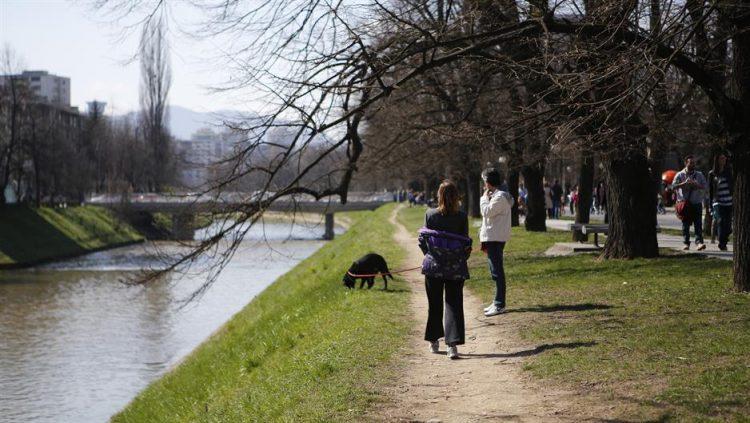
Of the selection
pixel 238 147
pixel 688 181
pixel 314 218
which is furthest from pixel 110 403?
pixel 314 218

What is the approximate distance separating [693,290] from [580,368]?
4.67 metres

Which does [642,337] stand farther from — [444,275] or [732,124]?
[732,124]

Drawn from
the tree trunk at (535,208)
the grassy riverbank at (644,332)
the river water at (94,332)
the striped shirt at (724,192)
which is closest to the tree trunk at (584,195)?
the tree trunk at (535,208)

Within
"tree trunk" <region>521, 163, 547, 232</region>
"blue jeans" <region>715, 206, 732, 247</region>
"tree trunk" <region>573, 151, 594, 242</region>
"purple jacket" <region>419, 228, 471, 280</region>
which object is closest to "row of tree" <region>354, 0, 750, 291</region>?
"blue jeans" <region>715, 206, 732, 247</region>

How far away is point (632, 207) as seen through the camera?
1686 cm

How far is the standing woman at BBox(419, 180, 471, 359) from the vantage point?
9555mm

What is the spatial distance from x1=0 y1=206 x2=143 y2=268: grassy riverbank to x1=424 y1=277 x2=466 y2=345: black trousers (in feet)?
152

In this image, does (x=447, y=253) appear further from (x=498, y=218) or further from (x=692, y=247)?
(x=692, y=247)

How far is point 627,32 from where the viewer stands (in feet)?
37.7

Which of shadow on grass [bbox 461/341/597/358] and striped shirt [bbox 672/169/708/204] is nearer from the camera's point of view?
shadow on grass [bbox 461/341/597/358]

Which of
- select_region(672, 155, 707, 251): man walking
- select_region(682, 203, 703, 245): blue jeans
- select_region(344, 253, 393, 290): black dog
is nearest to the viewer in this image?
select_region(344, 253, 393, 290): black dog

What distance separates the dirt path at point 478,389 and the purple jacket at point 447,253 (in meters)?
0.88

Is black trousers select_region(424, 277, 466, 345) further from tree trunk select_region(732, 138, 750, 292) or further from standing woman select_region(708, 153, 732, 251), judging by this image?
standing woman select_region(708, 153, 732, 251)

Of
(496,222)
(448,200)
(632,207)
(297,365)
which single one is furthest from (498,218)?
(632,207)
